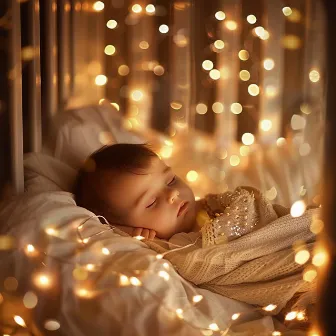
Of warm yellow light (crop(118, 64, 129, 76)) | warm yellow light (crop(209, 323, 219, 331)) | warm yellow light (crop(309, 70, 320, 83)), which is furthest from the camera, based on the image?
warm yellow light (crop(309, 70, 320, 83))

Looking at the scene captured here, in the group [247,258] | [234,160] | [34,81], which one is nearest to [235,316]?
[247,258]

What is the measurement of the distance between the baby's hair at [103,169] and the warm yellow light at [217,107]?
3.08 feet

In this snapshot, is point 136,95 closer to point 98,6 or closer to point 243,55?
point 98,6

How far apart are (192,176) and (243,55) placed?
2.44 feet

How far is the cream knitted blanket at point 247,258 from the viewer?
102cm

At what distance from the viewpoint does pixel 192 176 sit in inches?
66.8

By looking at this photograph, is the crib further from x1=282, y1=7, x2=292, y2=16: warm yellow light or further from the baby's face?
the baby's face

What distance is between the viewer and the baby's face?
1.23 m

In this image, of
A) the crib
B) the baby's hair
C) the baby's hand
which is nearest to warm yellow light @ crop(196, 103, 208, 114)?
the crib

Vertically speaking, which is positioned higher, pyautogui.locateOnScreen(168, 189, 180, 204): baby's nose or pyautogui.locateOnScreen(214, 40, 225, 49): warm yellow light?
pyautogui.locateOnScreen(214, 40, 225, 49): warm yellow light

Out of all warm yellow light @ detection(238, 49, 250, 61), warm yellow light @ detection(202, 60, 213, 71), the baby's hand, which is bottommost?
the baby's hand

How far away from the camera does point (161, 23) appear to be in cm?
216

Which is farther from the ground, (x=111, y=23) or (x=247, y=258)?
(x=111, y=23)

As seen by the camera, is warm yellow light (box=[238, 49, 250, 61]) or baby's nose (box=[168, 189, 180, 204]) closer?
baby's nose (box=[168, 189, 180, 204])
